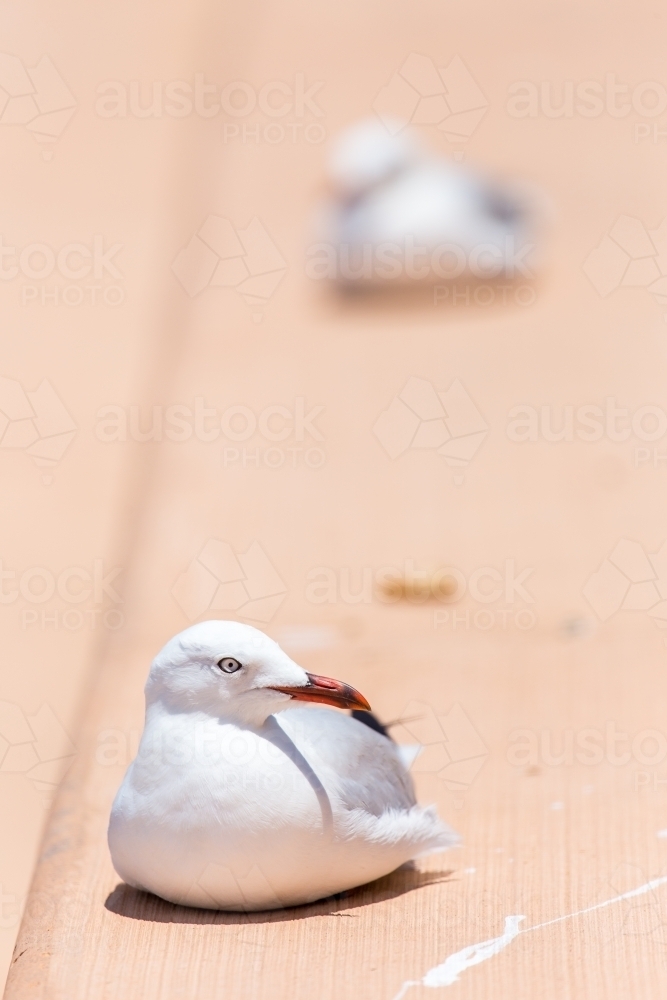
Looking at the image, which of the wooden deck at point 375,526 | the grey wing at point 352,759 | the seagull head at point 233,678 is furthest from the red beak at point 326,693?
the wooden deck at point 375,526

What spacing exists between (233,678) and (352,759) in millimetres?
333

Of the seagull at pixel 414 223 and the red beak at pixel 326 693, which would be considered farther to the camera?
the seagull at pixel 414 223

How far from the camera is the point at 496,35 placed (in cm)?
1027

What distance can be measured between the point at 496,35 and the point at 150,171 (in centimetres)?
290

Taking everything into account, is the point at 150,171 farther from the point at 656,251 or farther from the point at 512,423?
the point at 512,423

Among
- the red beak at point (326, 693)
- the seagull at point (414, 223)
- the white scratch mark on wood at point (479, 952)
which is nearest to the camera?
the white scratch mark on wood at point (479, 952)

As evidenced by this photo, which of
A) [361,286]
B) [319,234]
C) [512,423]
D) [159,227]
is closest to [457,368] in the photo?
[512,423]

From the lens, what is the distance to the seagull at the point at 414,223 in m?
7.00

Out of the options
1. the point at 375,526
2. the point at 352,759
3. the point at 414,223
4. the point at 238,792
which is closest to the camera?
the point at 238,792

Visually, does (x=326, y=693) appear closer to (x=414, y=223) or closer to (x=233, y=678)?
(x=233, y=678)

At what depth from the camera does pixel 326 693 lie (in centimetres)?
268

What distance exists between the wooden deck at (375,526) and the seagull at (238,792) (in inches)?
4.4

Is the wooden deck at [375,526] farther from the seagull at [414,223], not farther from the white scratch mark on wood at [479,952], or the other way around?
the seagull at [414,223]

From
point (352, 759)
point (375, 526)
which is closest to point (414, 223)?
point (375, 526)
